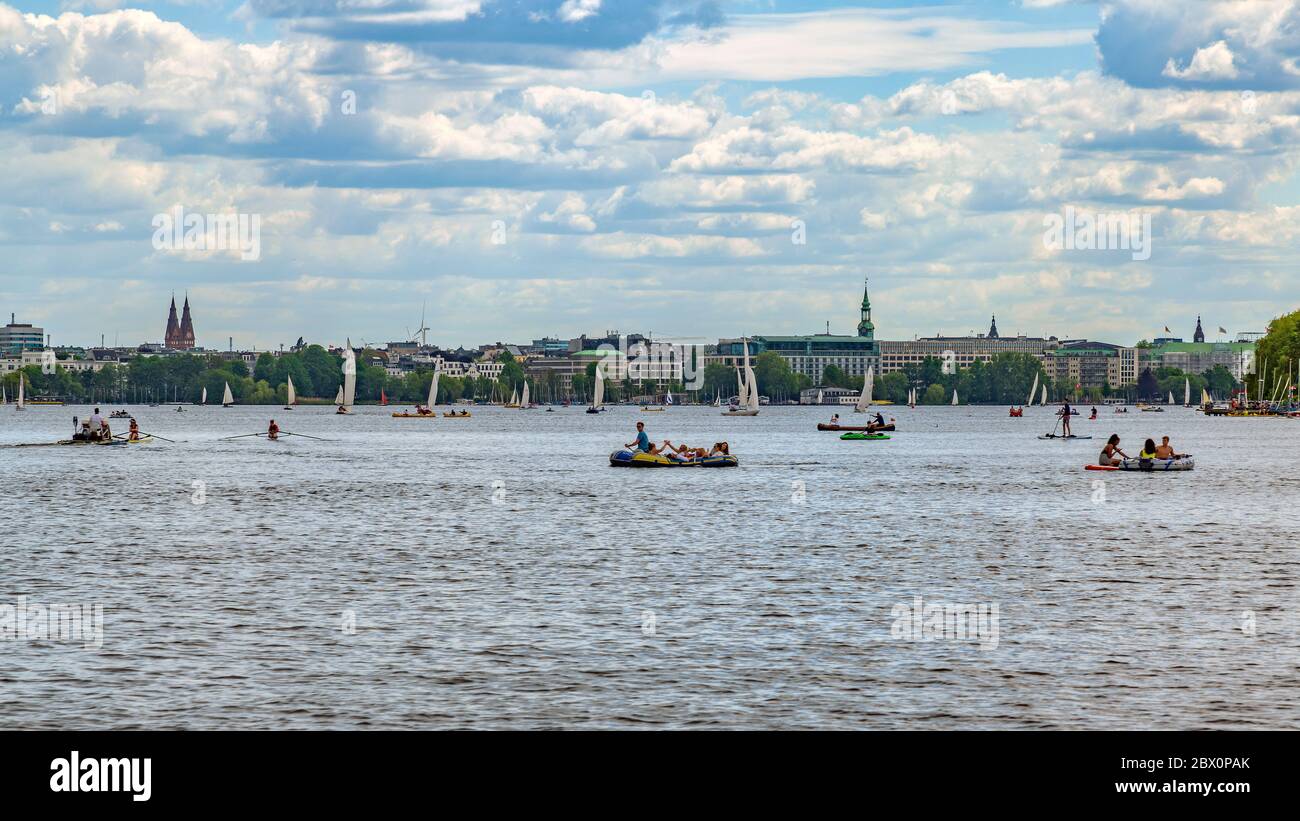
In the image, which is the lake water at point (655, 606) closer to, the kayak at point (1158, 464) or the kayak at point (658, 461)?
the kayak at point (1158, 464)

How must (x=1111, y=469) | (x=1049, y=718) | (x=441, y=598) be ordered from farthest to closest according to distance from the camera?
(x=1111, y=469) < (x=441, y=598) < (x=1049, y=718)

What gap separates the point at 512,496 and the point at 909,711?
49.6m

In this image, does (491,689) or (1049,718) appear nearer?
(1049,718)

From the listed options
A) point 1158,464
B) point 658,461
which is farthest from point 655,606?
point 1158,464

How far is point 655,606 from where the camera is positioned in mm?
33250

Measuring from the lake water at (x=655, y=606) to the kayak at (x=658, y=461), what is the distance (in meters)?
13.6

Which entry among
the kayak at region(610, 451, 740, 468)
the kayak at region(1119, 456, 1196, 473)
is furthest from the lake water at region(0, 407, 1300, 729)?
the kayak at region(610, 451, 740, 468)

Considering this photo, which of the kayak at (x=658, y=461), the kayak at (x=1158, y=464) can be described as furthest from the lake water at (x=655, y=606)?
the kayak at (x=658, y=461)

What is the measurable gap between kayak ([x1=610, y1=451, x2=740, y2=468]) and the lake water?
13.6 m
